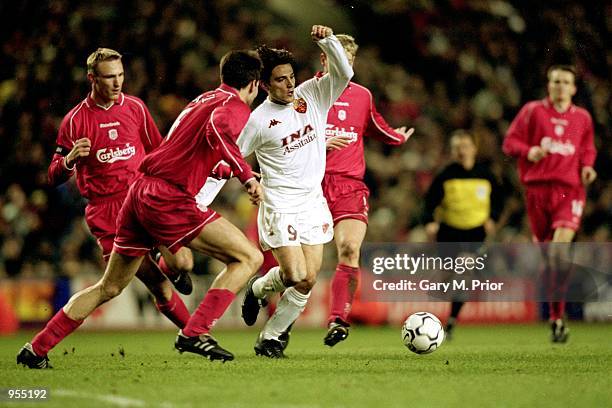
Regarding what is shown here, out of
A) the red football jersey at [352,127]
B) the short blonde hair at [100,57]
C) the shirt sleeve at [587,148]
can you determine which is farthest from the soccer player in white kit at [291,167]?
the shirt sleeve at [587,148]

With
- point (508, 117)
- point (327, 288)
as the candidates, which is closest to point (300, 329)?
point (327, 288)

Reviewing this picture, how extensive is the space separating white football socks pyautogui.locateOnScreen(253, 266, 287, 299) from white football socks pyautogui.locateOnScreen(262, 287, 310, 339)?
87mm

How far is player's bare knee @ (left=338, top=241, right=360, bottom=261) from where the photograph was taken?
901 centimetres

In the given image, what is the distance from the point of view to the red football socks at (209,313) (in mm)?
7527

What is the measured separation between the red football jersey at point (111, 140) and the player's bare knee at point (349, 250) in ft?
5.86

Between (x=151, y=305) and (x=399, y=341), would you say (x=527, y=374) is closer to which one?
(x=399, y=341)

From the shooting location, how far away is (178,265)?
8570 millimetres

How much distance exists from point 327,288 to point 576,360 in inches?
257

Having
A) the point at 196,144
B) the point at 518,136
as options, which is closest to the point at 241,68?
the point at 196,144

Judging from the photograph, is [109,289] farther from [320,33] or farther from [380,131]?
[380,131]

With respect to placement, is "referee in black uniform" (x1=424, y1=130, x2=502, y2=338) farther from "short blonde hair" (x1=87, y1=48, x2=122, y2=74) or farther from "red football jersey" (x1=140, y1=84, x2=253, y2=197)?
"red football jersey" (x1=140, y1=84, x2=253, y2=197)

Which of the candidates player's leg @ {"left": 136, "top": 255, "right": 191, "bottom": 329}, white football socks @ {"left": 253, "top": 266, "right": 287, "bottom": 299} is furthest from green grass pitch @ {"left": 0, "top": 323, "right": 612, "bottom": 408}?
white football socks @ {"left": 253, "top": 266, "right": 287, "bottom": 299}

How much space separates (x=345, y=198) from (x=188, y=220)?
2.13 meters

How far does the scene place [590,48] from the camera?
56.3ft
